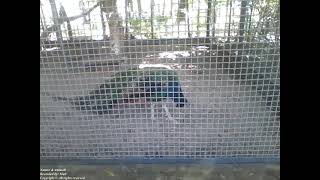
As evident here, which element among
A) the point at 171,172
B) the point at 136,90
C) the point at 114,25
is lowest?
the point at 171,172

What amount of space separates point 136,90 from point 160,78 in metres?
0.11

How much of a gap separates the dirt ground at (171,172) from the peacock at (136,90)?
0.24m

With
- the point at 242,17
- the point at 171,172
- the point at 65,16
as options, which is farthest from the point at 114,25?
the point at 171,172

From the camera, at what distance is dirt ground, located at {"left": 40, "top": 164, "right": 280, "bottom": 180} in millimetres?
1434

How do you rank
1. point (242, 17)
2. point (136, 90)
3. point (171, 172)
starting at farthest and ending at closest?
1. point (171, 172)
2. point (136, 90)
3. point (242, 17)

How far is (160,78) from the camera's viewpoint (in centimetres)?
134

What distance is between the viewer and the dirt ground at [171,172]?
1.43 m

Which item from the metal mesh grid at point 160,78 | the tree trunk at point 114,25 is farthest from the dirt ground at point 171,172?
the tree trunk at point 114,25

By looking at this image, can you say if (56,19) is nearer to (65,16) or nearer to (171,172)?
(65,16)

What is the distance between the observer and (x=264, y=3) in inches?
48.4
